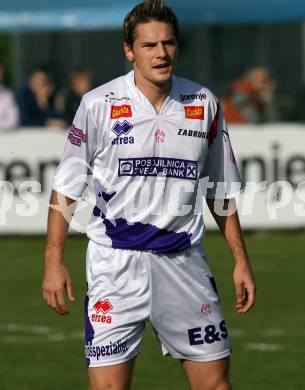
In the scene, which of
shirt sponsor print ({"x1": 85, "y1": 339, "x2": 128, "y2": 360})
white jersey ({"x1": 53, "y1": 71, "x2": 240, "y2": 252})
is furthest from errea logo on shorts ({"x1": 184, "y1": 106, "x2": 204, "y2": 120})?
shirt sponsor print ({"x1": 85, "y1": 339, "x2": 128, "y2": 360})

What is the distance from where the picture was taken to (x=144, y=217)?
22.2 feet

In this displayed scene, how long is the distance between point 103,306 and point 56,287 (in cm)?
30

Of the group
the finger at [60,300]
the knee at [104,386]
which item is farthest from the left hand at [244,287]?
the finger at [60,300]

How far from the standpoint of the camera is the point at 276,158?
18812mm

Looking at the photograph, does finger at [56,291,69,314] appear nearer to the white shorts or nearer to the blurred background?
the white shorts

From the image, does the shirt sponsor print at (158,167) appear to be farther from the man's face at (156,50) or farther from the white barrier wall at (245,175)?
the white barrier wall at (245,175)

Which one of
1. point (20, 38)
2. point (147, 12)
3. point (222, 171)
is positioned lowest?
point (20, 38)

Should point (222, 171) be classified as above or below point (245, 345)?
above

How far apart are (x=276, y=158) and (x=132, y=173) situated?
1223cm

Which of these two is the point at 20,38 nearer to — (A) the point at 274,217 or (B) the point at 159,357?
(A) the point at 274,217

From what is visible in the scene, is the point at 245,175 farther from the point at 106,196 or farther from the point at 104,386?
the point at 104,386

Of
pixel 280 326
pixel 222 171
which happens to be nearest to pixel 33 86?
pixel 280 326

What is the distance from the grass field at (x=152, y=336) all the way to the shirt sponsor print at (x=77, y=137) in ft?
10.9

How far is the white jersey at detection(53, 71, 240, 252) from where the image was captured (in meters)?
6.72
